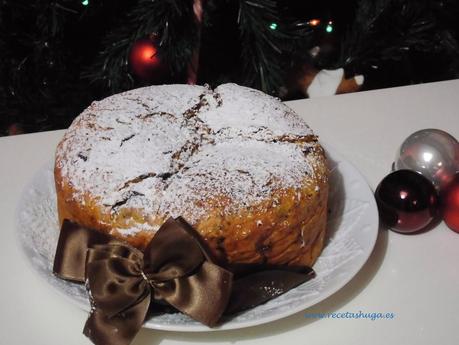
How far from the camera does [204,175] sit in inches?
34.9

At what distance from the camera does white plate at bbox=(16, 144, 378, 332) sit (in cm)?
82

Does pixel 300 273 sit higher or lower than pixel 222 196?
lower

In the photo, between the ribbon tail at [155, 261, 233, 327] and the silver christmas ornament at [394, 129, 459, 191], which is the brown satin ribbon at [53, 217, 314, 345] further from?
the silver christmas ornament at [394, 129, 459, 191]

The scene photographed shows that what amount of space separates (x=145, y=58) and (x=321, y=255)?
759mm

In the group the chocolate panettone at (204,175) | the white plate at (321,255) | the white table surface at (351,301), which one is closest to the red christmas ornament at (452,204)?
the white table surface at (351,301)

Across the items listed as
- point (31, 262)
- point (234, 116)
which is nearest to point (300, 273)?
point (234, 116)

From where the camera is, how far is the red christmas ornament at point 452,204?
3.51ft

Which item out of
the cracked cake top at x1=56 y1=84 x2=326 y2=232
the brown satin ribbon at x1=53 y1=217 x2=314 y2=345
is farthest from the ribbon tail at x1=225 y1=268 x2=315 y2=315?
the cracked cake top at x1=56 y1=84 x2=326 y2=232

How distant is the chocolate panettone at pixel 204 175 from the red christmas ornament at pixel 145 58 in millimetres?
387

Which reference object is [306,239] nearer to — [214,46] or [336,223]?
[336,223]

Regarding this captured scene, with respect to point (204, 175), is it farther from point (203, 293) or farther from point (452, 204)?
point (452, 204)

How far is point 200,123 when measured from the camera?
103 centimetres

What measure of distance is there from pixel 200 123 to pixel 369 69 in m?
0.97

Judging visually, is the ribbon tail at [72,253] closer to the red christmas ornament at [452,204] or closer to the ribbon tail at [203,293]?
the ribbon tail at [203,293]
